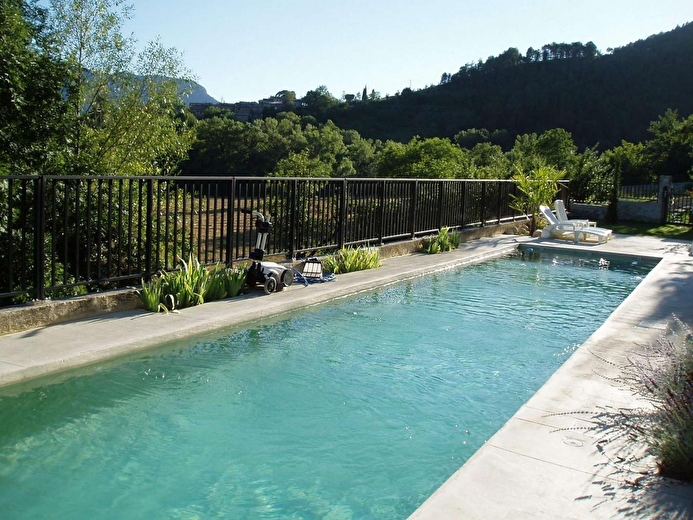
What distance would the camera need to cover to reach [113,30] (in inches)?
429

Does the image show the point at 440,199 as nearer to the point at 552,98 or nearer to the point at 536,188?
the point at 536,188

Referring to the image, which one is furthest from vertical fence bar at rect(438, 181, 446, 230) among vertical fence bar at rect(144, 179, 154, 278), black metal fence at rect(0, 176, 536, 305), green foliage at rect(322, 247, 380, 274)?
vertical fence bar at rect(144, 179, 154, 278)

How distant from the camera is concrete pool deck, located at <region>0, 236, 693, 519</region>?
3.32m

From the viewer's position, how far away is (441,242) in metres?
14.2

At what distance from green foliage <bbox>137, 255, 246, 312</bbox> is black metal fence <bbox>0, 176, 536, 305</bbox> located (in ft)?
0.80

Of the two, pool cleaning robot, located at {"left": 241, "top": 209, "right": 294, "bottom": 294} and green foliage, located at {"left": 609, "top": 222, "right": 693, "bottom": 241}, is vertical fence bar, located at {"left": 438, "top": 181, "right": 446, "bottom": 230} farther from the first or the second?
green foliage, located at {"left": 609, "top": 222, "right": 693, "bottom": 241}

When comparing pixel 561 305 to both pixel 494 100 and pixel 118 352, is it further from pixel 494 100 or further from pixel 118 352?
pixel 494 100

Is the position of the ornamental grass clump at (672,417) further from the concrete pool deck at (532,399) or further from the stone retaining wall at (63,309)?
the stone retaining wall at (63,309)

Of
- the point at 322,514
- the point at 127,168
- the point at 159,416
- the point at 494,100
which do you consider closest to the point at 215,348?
the point at 159,416

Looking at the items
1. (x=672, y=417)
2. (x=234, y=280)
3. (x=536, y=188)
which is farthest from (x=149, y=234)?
(x=536, y=188)

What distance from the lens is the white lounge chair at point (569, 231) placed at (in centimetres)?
1666

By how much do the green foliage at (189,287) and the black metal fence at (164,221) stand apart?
0.24 m

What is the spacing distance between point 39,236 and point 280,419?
10.4 feet

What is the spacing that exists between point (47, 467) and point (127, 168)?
22.9ft
